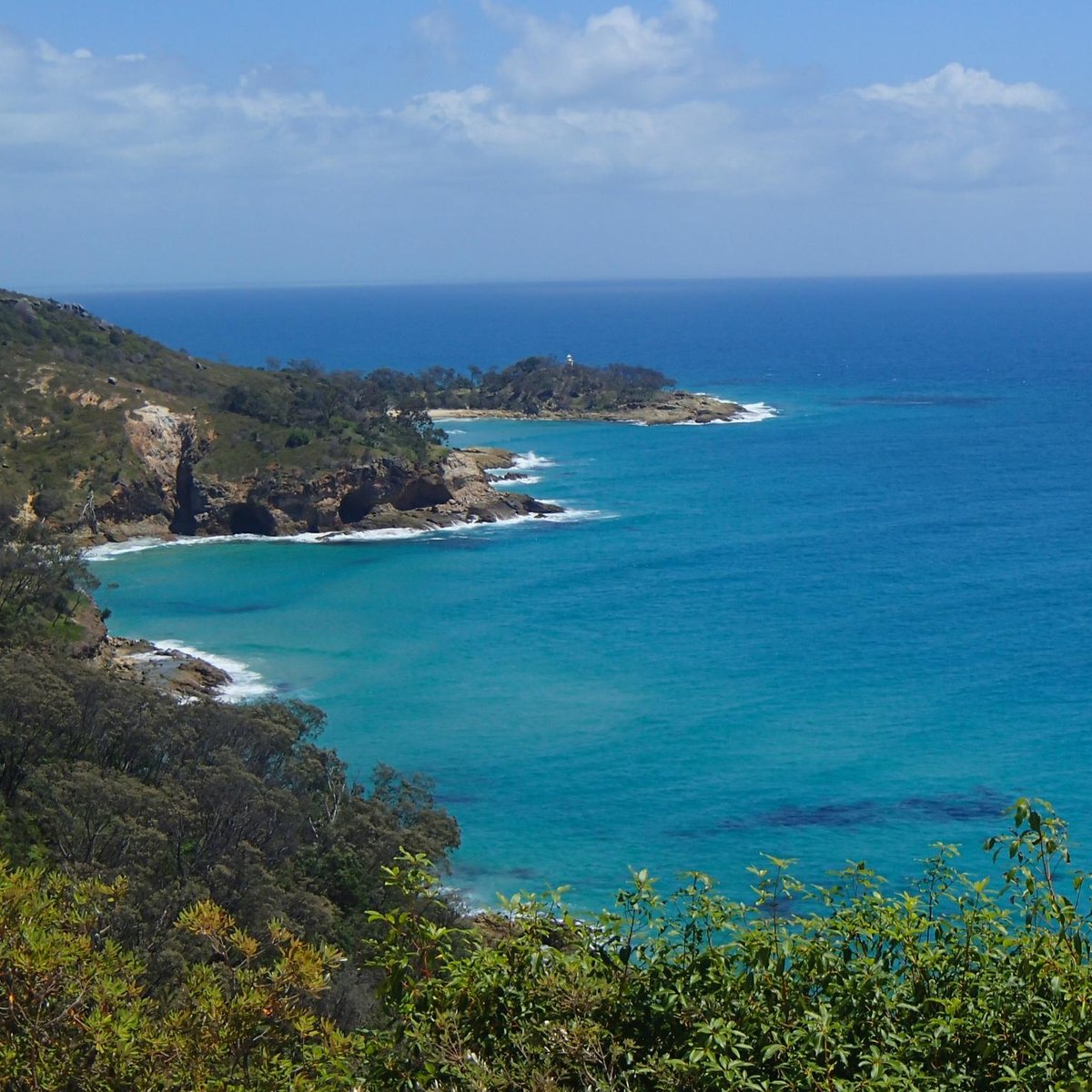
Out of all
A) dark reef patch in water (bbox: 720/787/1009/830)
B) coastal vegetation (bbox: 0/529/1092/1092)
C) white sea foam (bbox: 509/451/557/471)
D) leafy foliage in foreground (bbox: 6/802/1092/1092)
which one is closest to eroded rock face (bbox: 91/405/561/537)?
white sea foam (bbox: 509/451/557/471)

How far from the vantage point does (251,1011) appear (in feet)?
29.5

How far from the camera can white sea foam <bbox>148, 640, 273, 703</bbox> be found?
1622 inches

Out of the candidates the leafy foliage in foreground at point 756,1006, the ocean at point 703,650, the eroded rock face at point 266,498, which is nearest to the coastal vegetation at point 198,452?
the eroded rock face at point 266,498

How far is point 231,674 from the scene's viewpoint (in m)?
43.6

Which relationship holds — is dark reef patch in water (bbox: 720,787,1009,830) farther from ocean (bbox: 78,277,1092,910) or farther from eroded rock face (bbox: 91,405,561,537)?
eroded rock face (bbox: 91,405,561,537)

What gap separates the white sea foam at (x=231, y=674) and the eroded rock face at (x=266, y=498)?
70.5ft

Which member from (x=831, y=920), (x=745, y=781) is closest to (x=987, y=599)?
(x=745, y=781)

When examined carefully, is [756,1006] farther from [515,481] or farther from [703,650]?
[515,481]

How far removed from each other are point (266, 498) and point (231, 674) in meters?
26.8

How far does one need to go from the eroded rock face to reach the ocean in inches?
123

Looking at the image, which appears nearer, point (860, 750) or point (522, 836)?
point (522, 836)

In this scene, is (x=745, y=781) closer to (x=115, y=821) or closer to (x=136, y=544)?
(x=115, y=821)

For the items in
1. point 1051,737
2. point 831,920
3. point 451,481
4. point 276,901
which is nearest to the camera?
point 831,920

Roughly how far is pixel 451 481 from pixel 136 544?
Result: 17528 millimetres
